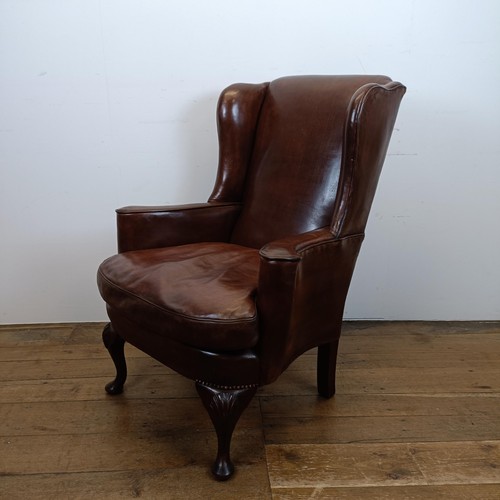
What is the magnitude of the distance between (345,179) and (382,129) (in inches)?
7.6

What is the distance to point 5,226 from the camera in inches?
83.7

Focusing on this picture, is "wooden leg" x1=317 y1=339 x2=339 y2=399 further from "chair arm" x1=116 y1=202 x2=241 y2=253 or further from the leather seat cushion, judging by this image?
"chair arm" x1=116 y1=202 x2=241 y2=253

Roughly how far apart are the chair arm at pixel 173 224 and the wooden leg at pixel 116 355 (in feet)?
0.92

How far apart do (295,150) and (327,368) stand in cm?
76

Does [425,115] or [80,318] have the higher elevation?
[425,115]

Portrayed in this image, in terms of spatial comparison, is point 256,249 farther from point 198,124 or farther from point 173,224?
point 198,124

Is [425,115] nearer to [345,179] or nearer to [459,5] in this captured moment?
[459,5]

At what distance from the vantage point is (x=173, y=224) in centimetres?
171

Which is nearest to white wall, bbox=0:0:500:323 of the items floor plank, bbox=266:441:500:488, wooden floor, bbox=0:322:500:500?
wooden floor, bbox=0:322:500:500

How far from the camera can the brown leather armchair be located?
48.8 inches

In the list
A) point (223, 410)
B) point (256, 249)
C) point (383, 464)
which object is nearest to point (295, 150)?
point (256, 249)

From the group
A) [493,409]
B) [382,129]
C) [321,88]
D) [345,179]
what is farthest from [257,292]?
[493,409]

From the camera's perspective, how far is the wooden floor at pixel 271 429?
1.29 m

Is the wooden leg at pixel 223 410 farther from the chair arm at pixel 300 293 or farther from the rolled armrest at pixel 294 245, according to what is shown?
the rolled armrest at pixel 294 245
